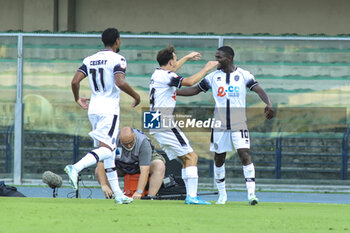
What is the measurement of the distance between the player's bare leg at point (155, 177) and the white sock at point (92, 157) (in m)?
1.74

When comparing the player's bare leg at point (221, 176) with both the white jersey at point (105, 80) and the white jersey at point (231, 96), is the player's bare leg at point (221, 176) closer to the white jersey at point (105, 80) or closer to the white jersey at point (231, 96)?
the white jersey at point (231, 96)

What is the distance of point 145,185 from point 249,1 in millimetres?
8753

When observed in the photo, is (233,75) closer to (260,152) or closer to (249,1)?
(260,152)

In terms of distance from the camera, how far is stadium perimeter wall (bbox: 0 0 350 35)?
59.4 feet

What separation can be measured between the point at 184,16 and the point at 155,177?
8453 mm

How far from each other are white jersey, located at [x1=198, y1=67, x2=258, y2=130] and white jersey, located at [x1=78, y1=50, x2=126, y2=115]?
1409 millimetres

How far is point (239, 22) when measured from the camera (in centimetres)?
1825

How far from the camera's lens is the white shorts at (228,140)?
9.76 m

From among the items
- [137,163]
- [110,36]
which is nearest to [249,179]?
[137,163]

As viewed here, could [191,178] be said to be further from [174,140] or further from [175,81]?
[175,81]

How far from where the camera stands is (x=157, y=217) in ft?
25.0

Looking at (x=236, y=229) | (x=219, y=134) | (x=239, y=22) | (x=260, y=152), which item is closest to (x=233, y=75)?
(x=219, y=134)

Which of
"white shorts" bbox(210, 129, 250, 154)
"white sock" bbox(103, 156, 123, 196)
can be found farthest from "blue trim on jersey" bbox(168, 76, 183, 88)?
"white sock" bbox(103, 156, 123, 196)

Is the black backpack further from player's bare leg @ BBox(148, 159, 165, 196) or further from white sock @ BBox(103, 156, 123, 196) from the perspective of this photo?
white sock @ BBox(103, 156, 123, 196)
